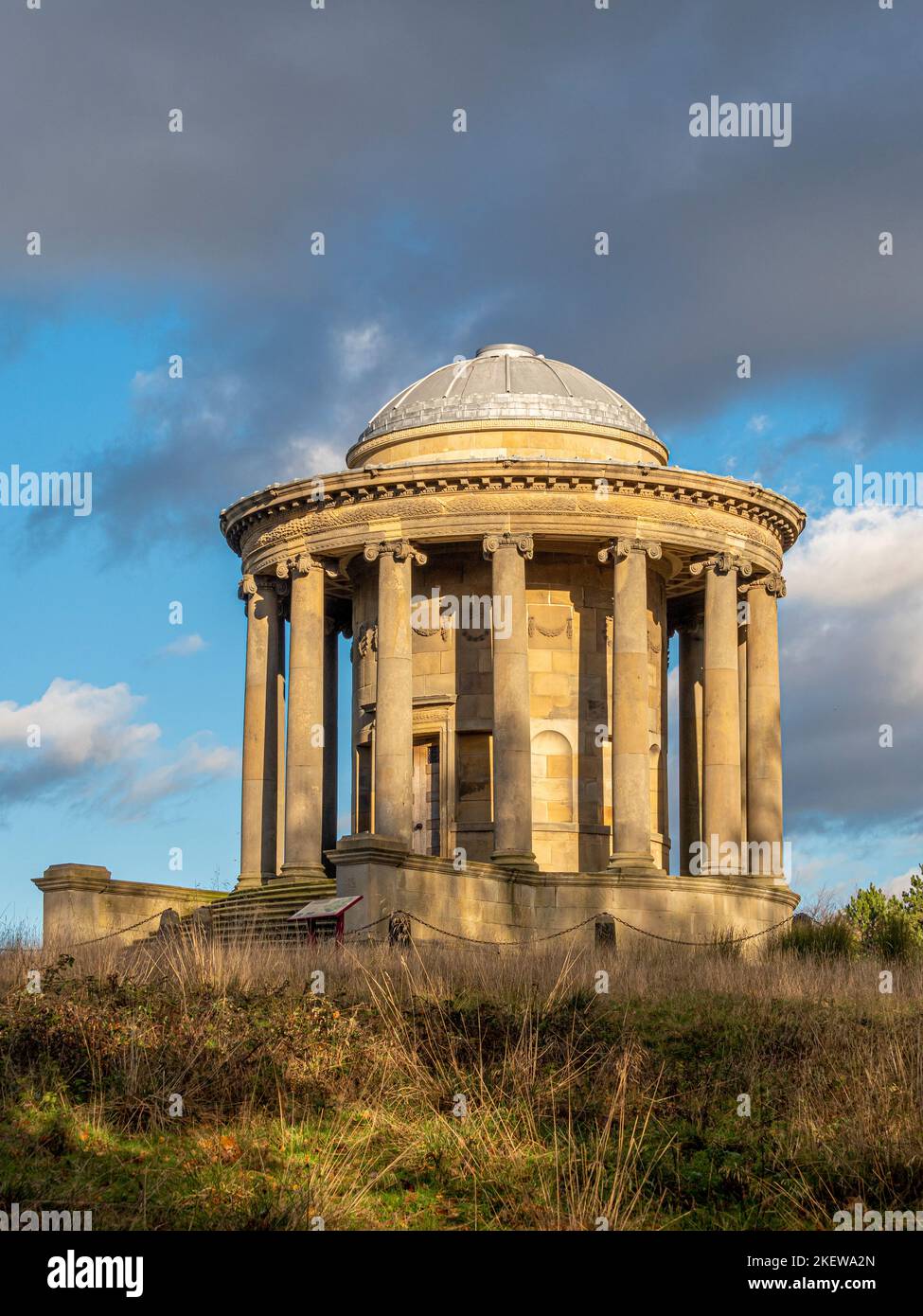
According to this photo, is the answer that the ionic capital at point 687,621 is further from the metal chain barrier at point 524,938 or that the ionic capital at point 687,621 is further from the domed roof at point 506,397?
the metal chain barrier at point 524,938

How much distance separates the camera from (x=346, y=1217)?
49.5ft

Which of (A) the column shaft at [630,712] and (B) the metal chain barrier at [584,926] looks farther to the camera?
(A) the column shaft at [630,712]

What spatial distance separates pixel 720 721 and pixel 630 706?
9.21ft

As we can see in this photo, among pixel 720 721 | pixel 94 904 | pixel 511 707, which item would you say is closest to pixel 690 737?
pixel 720 721

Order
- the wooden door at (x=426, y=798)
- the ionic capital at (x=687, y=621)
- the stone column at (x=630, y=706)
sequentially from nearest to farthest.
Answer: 1. the stone column at (x=630, y=706)
2. the wooden door at (x=426, y=798)
3. the ionic capital at (x=687, y=621)

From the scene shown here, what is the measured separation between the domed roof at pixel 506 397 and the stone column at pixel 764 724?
490 cm

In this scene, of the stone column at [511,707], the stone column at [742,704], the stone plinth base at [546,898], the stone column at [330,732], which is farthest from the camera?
the stone column at [330,732]

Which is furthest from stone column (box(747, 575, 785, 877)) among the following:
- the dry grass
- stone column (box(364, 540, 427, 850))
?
the dry grass

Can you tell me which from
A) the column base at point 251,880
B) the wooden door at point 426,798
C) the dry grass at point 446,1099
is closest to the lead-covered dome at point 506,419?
the wooden door at point 426,798

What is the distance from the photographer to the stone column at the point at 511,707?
132ft

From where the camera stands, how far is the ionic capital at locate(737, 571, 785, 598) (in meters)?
45.8

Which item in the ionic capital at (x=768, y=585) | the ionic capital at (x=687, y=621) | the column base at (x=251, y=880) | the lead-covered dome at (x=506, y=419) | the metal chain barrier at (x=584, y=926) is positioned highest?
the lead-covered dome at (x=506, y=419)

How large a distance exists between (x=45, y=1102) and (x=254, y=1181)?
127 inches
